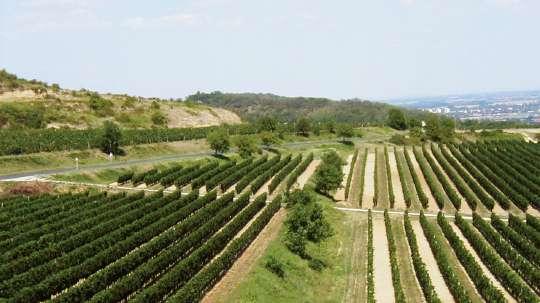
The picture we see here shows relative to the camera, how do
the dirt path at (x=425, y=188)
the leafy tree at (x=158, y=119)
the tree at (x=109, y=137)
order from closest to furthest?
the dirt path at (x=425, y=188) → the tree at (x=109, y=137) → the leafy tree at (x=158, y=119)

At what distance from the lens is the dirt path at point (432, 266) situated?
34344 millimetres

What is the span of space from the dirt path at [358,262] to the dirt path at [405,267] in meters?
2.66

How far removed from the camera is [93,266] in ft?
104

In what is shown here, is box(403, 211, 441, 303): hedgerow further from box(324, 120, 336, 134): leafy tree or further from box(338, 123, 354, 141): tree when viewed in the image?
box(324, 120, 336, 134): leafy tree

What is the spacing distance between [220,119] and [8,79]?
1992 inches

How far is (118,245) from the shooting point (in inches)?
1362

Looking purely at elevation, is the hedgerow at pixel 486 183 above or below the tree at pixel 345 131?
below

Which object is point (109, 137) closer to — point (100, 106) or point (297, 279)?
point (100, 106)

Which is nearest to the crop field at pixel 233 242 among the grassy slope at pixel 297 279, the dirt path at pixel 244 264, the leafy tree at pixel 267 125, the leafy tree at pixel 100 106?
the grassy slope at pixel 297 279

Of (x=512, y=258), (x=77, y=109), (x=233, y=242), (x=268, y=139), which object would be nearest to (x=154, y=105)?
(x=77, y=109)

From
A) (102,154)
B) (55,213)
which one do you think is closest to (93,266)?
(55,213)

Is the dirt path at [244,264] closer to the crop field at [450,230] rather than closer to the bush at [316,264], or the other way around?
the bush at [316,264]

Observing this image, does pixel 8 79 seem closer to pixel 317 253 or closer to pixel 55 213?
pixel 55 213

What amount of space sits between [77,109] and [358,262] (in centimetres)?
7951
